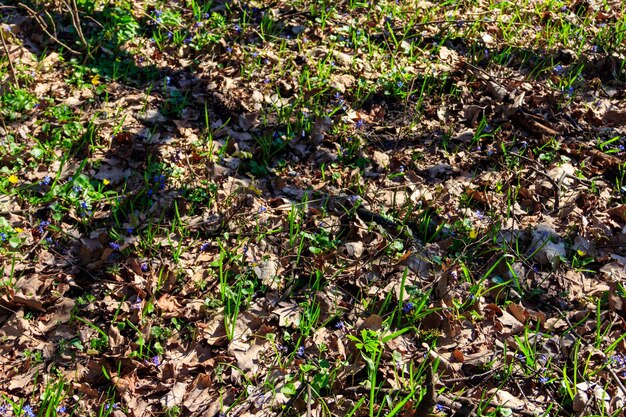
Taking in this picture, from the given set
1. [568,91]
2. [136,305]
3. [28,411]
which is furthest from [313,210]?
[568,91]

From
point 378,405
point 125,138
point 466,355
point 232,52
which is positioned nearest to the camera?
point 378,405

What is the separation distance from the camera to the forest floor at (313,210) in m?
2.84

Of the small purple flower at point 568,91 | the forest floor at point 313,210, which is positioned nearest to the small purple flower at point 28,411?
the forest floor at point 313,210

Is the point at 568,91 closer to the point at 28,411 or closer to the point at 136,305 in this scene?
the point at 136,305

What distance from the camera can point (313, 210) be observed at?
3.64 m

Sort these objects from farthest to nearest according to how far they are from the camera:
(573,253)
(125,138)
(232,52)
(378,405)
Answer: (232,52) < (125,138) < (573,253) < (378,405)

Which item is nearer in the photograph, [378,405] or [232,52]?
[378,405]

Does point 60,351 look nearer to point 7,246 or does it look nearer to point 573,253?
point 7,246

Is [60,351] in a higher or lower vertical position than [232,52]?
lower

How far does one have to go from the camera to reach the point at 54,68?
4.50 meters

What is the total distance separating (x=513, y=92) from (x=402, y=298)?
226 centimetres

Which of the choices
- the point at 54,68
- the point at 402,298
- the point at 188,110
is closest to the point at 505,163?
the point at 402,298

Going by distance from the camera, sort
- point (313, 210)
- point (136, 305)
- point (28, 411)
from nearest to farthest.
→ point (28, 411), point (136, 305), point (313, 210)

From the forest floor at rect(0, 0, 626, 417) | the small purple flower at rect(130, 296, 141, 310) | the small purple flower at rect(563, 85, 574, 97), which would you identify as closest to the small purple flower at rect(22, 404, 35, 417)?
the forest floor at rect(0, 0, 626, 417)
